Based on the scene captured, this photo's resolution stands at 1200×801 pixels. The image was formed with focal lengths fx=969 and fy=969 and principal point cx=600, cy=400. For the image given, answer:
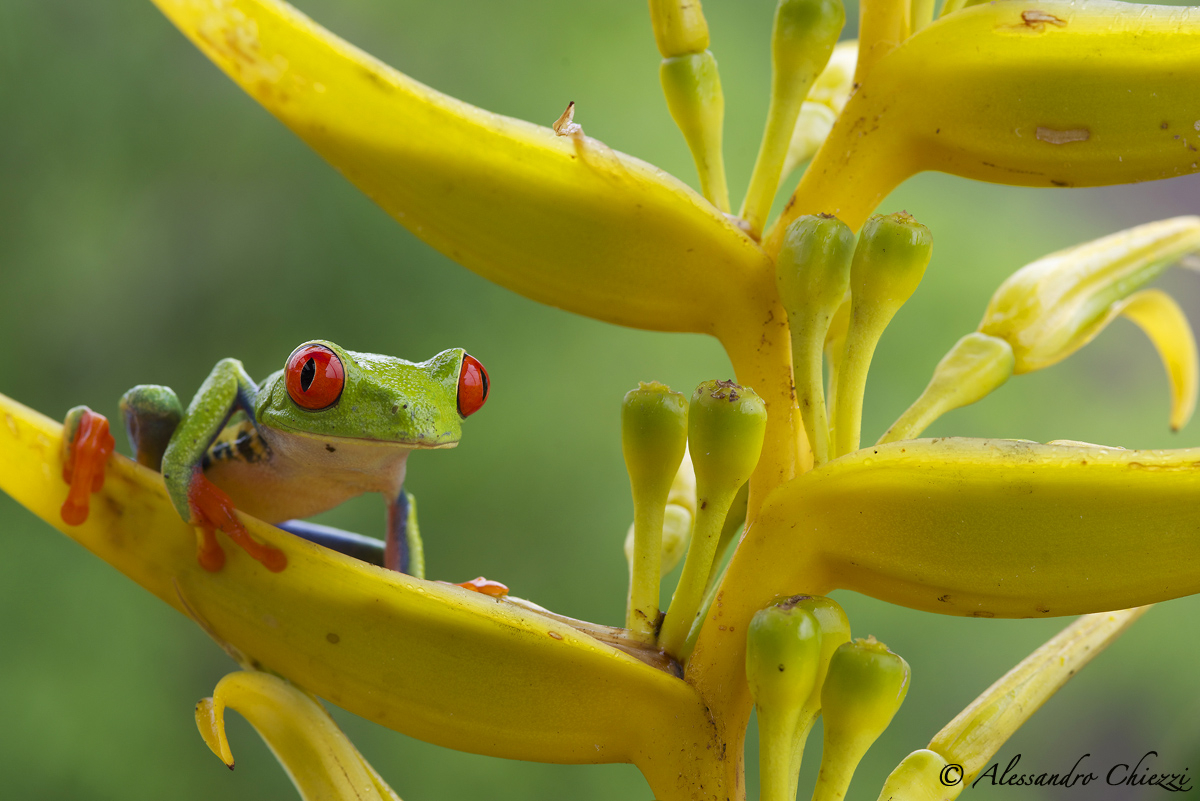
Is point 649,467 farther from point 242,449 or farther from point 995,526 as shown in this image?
point 242,449

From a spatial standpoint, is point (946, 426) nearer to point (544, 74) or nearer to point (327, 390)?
point (544, 74)

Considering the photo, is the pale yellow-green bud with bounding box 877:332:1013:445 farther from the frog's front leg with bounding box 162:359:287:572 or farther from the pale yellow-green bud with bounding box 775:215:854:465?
the frog's front leg with bounding box 162:359:287:572

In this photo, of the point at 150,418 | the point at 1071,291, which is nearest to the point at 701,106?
the point at 1071,291

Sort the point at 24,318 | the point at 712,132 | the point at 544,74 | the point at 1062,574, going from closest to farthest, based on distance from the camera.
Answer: the point at 1062,574
the point at 712,132
the point at 24,318
the point at 544,74

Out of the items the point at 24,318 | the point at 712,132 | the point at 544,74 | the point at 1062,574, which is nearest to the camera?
the point at 1062,574

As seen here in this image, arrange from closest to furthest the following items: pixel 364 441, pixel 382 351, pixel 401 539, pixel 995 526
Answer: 1. pixel 995 526
2. pixel 364 441
3. pixel 401 539
4. pixel 382 351

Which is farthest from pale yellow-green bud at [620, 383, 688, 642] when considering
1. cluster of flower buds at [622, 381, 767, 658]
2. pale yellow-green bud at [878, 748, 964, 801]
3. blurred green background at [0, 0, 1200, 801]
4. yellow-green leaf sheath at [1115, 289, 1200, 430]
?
blurred green background at [0, 0, 1200, 801]

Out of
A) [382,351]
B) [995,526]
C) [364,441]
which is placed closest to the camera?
[995,526]

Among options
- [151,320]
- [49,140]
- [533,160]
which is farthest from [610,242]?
[49,140]
